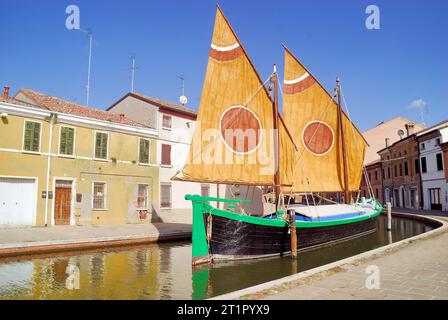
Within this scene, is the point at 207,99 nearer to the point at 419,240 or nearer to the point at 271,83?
the point at 271,83

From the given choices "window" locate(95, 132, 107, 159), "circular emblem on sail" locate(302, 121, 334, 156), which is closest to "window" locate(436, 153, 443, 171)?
"circular emblem on sail" locate(302, 121, 334, 156)

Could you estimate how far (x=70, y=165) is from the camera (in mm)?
20469

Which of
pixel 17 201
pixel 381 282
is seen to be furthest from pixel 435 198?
pixel 17 201

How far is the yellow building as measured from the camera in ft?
59.7

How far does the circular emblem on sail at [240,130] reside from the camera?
14.6 m

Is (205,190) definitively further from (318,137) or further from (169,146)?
(318,137)

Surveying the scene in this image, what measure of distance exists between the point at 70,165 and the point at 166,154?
7.51 metres

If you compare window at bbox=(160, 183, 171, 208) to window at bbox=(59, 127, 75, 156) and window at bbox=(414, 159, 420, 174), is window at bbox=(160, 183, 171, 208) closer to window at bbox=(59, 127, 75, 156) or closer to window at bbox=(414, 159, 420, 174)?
window at bbox=(59, 127, 75, 156)

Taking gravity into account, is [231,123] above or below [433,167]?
above

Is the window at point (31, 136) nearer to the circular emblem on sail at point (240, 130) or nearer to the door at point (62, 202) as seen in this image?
the door at point (62, 202)

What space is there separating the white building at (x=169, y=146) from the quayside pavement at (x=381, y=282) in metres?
17.9

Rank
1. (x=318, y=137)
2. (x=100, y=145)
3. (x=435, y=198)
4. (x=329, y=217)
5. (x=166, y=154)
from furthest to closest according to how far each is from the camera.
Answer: (x=435, y=198) → (x=166, y=154) → (x=100, y=145) → (x=318, y=137) → (x=329, y=217)
